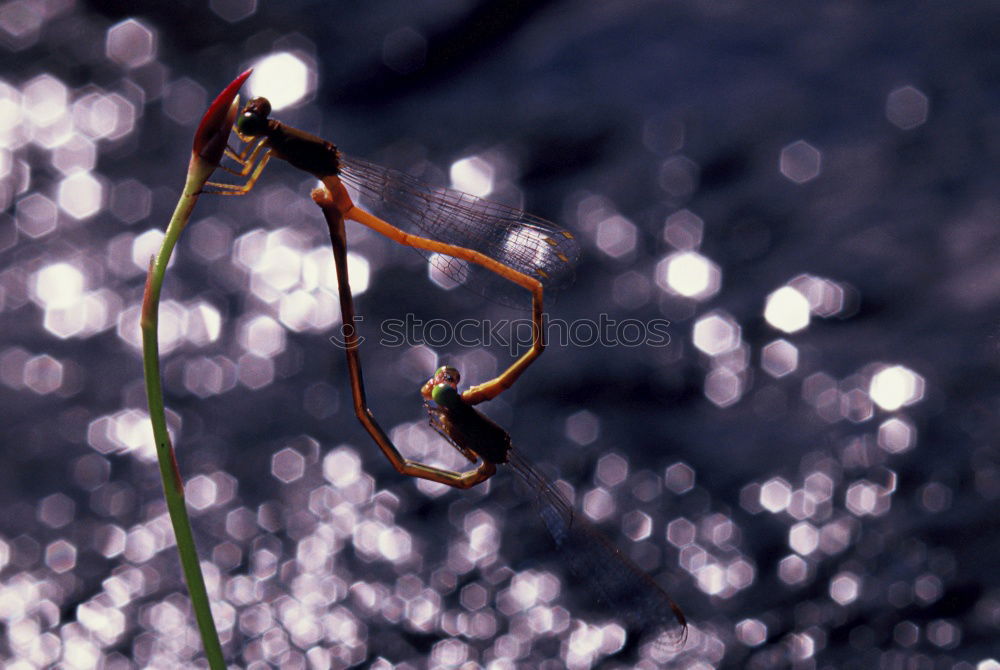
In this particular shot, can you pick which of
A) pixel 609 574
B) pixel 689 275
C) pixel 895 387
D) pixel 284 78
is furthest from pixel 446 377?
pixel 284 78

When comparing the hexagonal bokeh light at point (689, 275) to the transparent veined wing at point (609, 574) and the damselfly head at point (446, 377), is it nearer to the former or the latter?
the transparent veined wing at point (609, 574)

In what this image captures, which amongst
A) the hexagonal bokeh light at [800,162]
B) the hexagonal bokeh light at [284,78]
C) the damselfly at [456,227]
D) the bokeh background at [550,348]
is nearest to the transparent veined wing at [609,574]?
the damselfly at [456,227]

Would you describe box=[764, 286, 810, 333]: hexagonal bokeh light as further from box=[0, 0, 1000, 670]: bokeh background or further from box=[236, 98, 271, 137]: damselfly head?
box=[236, 98, 271, 137]: damselfly head

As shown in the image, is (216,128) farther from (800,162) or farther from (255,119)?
(800,162)

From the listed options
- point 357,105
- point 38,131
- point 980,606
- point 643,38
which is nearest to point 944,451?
point 980,606

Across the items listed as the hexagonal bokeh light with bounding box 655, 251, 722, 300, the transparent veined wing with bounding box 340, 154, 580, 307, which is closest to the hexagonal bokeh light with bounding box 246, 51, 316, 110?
the hexagonal bokeh light with bounding box 655, 251, 722, 300

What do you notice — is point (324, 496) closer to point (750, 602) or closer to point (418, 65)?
point (750, 602)
